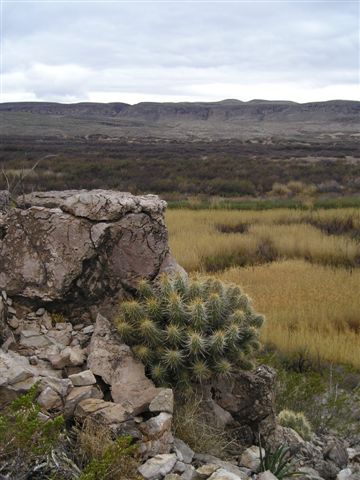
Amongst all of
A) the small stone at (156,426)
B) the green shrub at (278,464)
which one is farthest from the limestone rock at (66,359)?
the green shrub at (278,464)

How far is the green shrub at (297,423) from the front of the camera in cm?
492

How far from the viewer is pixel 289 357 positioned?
711cm

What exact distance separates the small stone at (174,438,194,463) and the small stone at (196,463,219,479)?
5.8 inches

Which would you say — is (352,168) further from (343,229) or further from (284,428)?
(284,428)

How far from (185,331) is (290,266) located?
24.6 ft

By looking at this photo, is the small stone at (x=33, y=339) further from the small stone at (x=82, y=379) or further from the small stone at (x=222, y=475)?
the small stone at (x=222, y=475)

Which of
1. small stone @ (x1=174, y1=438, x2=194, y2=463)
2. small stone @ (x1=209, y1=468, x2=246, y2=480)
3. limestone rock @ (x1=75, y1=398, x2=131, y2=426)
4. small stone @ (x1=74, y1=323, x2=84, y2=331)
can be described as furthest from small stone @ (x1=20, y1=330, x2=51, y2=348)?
small stone @ (x1=209, y1=468, x2=246, y2=480)

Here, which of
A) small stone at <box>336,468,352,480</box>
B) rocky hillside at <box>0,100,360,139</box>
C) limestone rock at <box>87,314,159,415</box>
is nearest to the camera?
limestone rock at <box>87,314,159,415</box>

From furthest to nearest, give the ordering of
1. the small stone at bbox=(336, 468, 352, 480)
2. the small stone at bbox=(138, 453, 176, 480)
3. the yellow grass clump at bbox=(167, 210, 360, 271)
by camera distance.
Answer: the yellow grass clump at bbox=(167, 210, 360, 271) < the small stone at bbox=(336, 468, 352, 480) < the small stone at bbox=(138, 453, 176, 480)

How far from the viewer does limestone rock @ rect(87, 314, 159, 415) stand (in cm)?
395

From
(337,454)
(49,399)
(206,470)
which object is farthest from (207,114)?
(206,470)

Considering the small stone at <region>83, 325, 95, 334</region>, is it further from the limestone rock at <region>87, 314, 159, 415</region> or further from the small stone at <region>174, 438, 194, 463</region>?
the small stone at <region>174, 438, 194, 463</region>

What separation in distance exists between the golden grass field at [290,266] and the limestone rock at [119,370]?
2148 mm

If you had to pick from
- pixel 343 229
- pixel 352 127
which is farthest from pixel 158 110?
pixel 343 229
